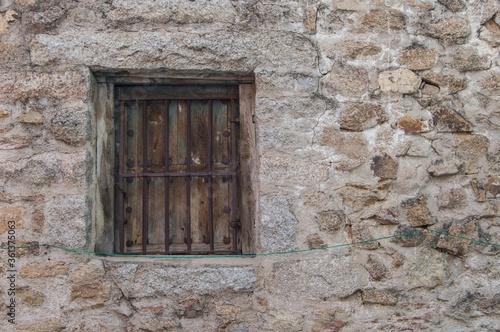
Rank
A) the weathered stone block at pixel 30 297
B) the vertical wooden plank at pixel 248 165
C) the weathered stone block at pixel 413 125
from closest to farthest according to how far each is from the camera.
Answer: the weathered stone block at pixel 30 297 → the weathered stone block at pixel 413 125 → the vertical wooden plank at pixel 248 165

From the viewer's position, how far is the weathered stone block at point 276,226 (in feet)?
6.94

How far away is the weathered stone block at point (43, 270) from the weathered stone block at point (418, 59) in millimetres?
2076

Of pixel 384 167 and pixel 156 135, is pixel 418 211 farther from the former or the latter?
pixel 156 135

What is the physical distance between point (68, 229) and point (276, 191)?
1081mm

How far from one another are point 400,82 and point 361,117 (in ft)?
0.93

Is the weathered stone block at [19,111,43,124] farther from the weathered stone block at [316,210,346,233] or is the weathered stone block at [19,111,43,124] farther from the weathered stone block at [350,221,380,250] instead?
the weathered stone block at [350,221,380,250]

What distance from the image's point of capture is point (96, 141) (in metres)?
2.23

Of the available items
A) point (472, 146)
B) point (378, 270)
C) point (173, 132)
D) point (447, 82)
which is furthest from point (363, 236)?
point (173, 132)

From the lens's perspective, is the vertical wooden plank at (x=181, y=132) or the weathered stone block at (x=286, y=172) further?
the vertical wooden plank at (x=181, y=132)

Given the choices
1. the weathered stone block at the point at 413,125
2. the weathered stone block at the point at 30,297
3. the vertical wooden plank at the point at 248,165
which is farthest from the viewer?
the vertical wooden plank at the point at 248,165

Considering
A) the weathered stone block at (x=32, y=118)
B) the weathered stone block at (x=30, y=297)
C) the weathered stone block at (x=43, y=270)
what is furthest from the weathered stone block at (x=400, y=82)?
the weathered stone block at (x=30, y=297)

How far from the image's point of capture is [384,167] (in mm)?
2148

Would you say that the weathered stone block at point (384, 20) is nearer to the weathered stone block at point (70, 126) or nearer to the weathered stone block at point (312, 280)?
the weathered stone block at point (312, 280)

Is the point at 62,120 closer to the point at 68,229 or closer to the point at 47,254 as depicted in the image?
the point at 68,229
